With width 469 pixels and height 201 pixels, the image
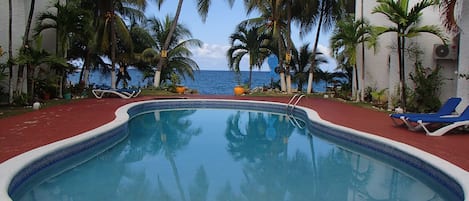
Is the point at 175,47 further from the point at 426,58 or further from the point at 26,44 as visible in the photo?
the point at 426,58

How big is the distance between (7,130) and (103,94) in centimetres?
849

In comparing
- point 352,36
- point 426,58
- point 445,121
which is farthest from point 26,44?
point 426,58

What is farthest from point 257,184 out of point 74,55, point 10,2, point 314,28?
point 74,55

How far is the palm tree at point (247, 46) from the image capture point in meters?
20.2

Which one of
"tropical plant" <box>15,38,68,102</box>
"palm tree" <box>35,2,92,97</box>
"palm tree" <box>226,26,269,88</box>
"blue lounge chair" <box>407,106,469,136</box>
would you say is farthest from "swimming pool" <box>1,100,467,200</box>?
"palm tree" <box>226,26,269,88</box>

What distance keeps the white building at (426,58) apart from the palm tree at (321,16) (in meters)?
3.09

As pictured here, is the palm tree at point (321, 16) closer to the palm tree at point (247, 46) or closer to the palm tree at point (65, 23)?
the palm tree at point (247, 46)

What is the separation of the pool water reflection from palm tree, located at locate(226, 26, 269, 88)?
34.8 feet

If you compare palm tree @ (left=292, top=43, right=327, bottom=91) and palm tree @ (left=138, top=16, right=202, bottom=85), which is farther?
palm tree @ (left=138, top=16, right=202, bottom=85)

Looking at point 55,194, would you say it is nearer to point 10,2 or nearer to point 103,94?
point 10,2

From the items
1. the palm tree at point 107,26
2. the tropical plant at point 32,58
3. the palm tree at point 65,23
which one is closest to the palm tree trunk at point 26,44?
the tropical plant at point 32,58

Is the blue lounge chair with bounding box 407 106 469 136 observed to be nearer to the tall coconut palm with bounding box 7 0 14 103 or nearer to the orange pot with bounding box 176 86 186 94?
the tall coconut palm with bounding box 7 0 14 103

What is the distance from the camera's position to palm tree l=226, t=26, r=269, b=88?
20.2 meters

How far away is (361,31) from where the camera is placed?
13.3 m
